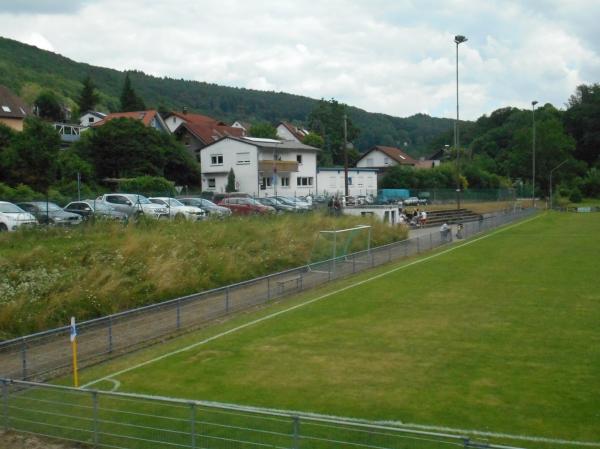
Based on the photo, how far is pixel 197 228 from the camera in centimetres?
2964

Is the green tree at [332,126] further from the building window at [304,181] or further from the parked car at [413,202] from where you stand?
the parked car at [413,202]

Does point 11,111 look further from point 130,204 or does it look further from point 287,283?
point 287,283

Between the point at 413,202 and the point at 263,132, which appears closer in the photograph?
the point at 413,202

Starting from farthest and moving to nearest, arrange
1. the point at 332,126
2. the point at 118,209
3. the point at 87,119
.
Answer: the point at 332,126 → the point at 87,119 → the point at 118,209

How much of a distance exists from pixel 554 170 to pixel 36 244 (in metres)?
94.2

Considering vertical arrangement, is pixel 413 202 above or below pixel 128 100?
below

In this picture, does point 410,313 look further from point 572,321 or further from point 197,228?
point 197,228

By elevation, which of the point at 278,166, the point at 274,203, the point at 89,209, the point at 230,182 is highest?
the point at 278,166

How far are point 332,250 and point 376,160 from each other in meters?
88.6

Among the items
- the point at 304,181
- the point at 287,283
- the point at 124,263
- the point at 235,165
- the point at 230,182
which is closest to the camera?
the point at 124,263

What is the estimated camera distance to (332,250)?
29.8m

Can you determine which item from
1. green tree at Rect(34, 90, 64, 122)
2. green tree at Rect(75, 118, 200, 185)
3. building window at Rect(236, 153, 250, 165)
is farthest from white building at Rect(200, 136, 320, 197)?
green tree at Rect(34, 90, 64, 122)

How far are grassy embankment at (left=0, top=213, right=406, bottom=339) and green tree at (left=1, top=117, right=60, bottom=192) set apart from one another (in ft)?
80.8

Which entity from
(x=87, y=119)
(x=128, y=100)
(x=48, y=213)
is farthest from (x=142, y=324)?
(x=87, y=119)
